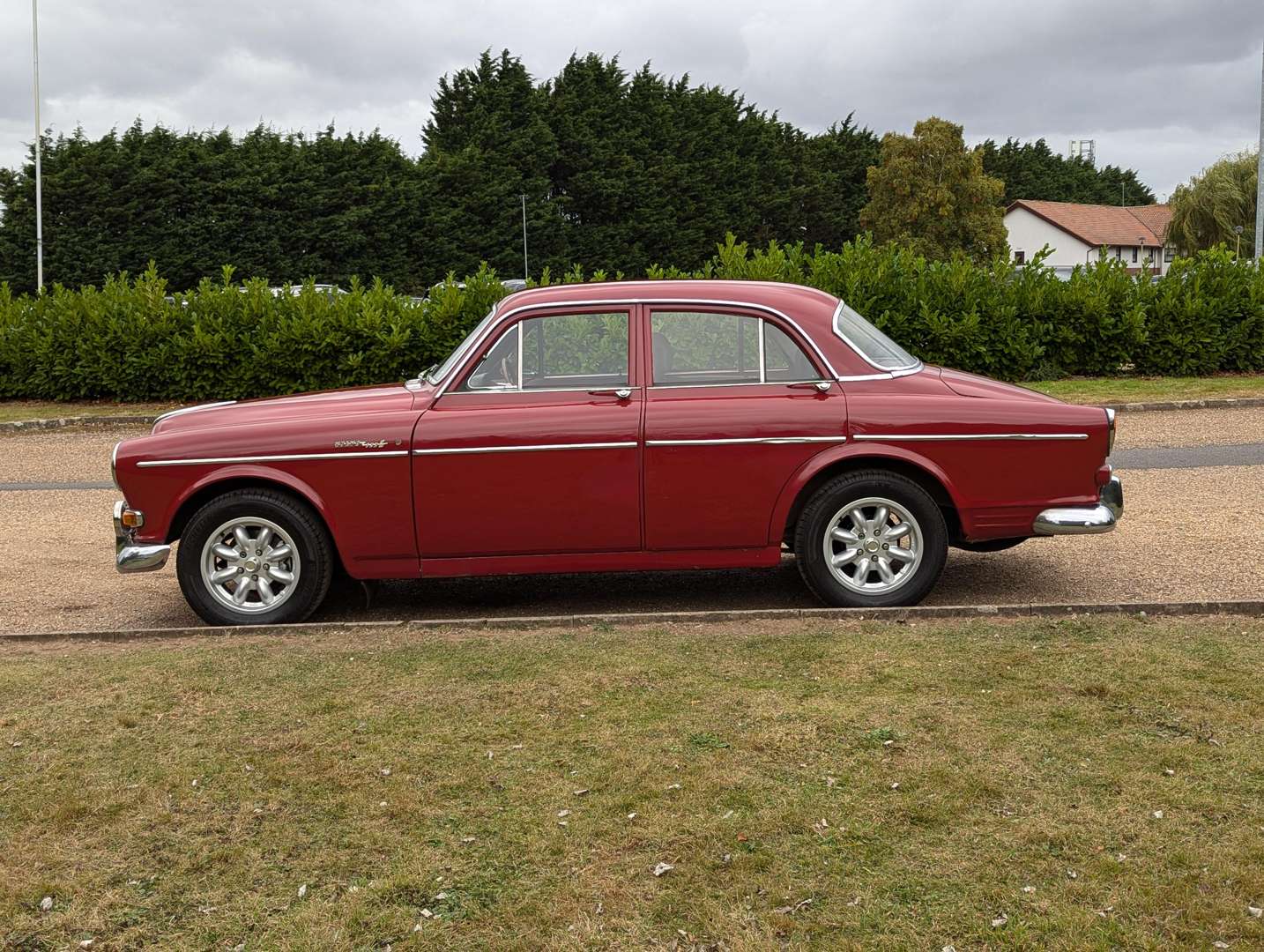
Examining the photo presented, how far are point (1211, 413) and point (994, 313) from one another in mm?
3189

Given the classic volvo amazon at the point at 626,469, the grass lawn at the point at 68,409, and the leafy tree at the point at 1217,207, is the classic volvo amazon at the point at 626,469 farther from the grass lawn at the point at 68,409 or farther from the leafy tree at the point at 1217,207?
the leafy tree at the point at 1217,207

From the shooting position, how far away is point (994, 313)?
17672 mm

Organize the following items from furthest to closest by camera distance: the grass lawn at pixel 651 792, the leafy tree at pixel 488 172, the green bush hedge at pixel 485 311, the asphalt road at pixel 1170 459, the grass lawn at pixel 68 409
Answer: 1. the leafy tree at pixel 488 172
2. the green bush hedge at pixel 485 311
3. the grass lawn at pixel 68 409
4. the asphalt road at pixel 1170 459
5. the grass lawn at pixel 651 792

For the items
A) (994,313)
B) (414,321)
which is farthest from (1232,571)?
(414,321)

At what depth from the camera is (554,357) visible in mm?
7031

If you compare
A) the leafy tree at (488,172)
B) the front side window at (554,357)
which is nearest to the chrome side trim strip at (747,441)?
the front side window at (554,357)

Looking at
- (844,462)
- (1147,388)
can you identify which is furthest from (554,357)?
(1147,388)

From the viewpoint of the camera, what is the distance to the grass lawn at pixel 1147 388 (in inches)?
651

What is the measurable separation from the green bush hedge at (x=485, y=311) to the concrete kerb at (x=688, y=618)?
36.0 ft

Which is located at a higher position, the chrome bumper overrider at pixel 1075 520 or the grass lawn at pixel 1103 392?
the grass lawn at pixel 1103 392

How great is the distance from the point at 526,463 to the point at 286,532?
4.33ft

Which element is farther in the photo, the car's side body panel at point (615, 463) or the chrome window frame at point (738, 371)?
the chrome window frame at point (738, 371)

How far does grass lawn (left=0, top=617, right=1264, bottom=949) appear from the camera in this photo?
363cm

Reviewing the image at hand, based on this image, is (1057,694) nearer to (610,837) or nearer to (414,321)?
(610,837)
